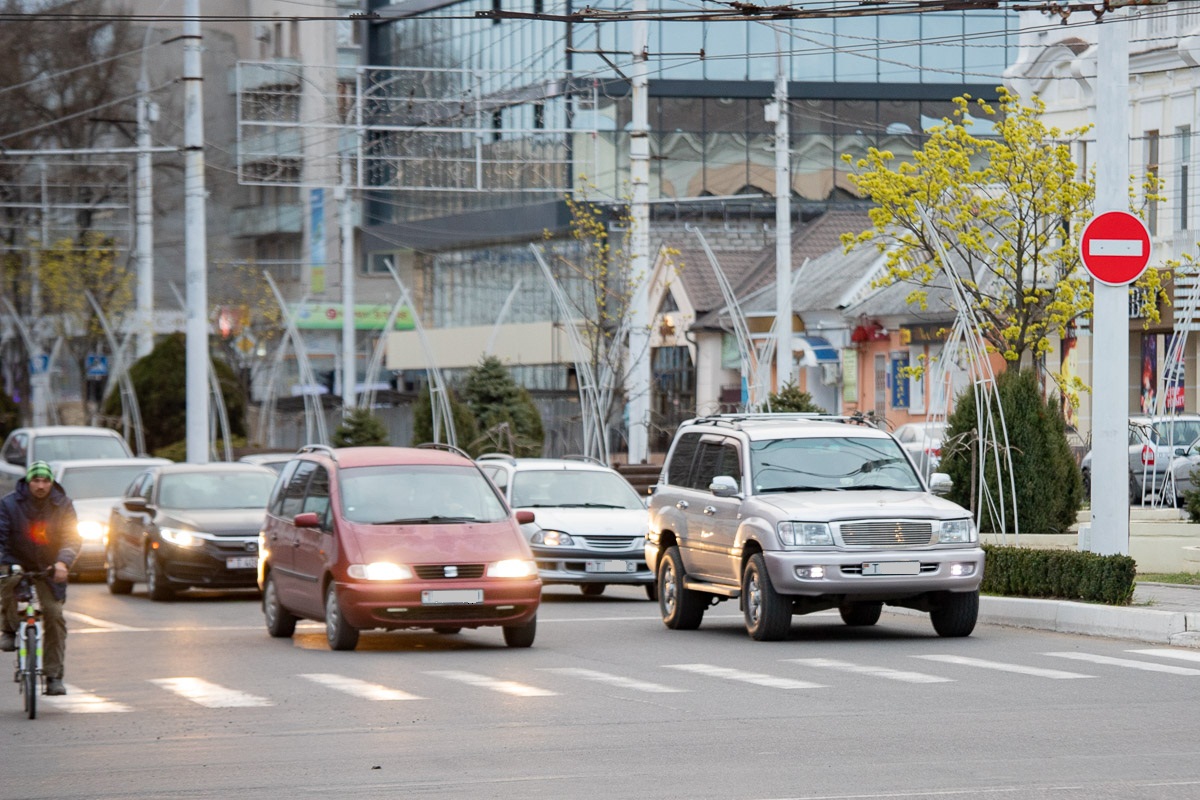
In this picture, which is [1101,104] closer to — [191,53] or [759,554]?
[759,554]

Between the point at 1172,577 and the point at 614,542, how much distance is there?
6189mm

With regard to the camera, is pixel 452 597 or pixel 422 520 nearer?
pixel 452 597

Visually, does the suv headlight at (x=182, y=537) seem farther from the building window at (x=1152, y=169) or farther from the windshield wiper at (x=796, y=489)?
the building window at (x=1152, y=169)

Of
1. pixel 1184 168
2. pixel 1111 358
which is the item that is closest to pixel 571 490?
pixel 1111 358

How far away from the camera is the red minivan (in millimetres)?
18156

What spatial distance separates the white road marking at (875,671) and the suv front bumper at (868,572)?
1067mm

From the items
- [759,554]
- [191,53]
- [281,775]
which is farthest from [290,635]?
[191,53]

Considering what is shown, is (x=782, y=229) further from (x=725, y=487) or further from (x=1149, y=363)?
(x=725, y=487)

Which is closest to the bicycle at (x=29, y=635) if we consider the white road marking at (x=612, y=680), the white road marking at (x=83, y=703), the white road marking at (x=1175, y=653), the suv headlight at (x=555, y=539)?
the white road marking at (x=83, y=703)

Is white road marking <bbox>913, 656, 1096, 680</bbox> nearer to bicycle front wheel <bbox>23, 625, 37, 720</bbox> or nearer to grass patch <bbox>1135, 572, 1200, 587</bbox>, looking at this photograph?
grass patch <bbox>1135, 572, 1200, 587</bbox>

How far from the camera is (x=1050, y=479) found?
25781 mm

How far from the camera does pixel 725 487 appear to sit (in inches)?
746

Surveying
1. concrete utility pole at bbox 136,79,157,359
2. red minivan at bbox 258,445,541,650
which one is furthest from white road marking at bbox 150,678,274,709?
concrete utility pole at bbox 136,79,157,359

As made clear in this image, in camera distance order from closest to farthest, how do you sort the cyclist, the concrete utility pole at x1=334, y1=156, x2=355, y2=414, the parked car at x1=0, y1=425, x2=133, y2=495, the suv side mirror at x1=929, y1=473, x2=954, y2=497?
the cyclist → the suv side mirror at x1=929, y1=473, x2=954, y2=497 → the parked car at x1=0, y1=425, x2=133, y2=495 → the concrete utility pole at x1=334, y1=156, x2=355, y2=414
